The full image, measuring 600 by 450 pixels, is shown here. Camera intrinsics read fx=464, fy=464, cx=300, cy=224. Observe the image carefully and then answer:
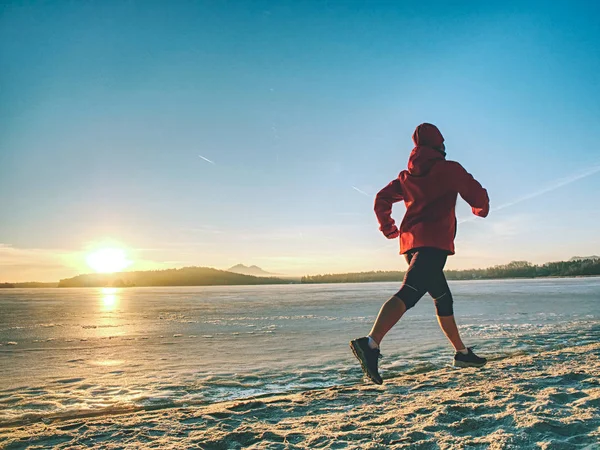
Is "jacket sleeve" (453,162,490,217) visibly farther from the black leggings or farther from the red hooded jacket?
the black leggings

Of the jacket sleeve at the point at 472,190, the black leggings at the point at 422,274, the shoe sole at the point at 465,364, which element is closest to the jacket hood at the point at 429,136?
the jacket sleeve at the point at 472,190

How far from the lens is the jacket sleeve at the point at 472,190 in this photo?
3.74m

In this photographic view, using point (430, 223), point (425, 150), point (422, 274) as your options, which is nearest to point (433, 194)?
point (430, 223)

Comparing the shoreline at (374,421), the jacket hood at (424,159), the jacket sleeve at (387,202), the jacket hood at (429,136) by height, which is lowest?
the shoreline at (374,421)

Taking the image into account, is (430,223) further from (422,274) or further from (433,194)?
(422,274)

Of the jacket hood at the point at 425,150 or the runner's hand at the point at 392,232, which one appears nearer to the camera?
the jacket hood at the point at 425,150

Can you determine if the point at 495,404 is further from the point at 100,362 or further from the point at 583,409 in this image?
the point at 100,362

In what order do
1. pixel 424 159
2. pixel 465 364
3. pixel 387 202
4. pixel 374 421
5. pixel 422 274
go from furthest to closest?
pixel 387 202 < pixel 465 364 < pixel 424 159 < pixel 422 274 < pixel 374 421

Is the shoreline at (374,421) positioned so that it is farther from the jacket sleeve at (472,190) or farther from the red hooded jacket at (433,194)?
the jacket sleeve at (472,190)

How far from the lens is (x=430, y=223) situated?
12.4 ft

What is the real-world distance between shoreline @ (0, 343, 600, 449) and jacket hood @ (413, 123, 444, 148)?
1.96m

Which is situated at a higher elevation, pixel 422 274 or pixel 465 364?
pixel 422 274

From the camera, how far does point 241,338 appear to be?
22.7ft

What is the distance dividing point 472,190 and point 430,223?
423 millimetres
